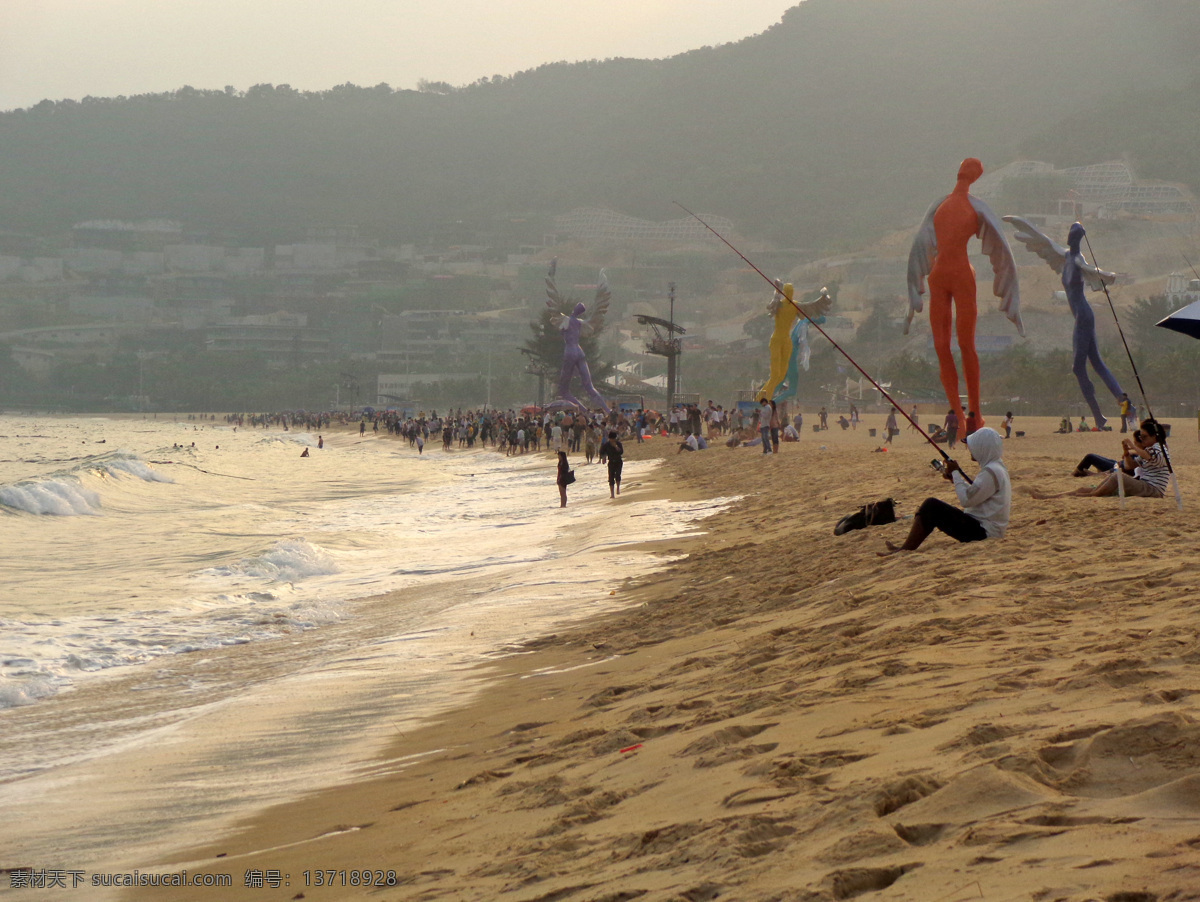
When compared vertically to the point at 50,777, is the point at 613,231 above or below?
above

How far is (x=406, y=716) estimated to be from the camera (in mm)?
5605

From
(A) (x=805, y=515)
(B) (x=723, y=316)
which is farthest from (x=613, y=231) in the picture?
(A) (x=805, y=515)

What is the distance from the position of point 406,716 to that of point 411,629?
246cm

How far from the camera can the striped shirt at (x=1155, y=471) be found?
29.2ft

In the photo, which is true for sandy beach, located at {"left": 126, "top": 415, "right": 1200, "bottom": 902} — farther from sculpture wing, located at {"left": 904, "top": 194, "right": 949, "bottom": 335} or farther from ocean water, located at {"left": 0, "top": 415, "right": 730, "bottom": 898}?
sculpture wing, located at {"left": 904, "top": 194, "right": 949, "bottom": 335}

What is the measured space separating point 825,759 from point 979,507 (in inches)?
167

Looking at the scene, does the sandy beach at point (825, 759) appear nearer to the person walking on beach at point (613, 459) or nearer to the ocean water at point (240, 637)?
the ocean water at point (240, 637)

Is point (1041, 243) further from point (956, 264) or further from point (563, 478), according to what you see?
point (563, 478)

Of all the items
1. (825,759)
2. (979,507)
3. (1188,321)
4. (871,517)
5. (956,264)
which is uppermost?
(956,264)

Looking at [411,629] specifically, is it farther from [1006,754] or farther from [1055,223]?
[1055,223]

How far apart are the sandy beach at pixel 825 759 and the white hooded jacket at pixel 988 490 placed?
30cm

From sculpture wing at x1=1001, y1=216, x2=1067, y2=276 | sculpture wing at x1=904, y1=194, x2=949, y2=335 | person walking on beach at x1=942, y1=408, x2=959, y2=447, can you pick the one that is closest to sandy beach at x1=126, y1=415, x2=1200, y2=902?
sculpture wing at x1=904, y1=194, x2=949, y2=335

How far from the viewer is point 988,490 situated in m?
7.18

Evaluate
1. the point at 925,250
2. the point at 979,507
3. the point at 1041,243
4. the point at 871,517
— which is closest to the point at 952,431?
the point at 1041,243
